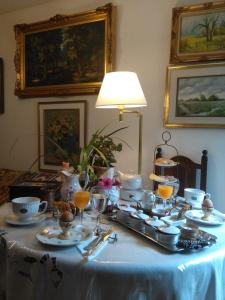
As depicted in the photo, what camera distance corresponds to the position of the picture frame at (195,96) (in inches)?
82.0

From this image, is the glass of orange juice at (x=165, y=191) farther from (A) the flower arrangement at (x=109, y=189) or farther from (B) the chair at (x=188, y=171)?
(B) the chair at (x=188, y=171)

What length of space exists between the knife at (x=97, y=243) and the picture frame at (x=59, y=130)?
1533 millimetres

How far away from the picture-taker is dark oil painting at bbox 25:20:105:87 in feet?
8.30

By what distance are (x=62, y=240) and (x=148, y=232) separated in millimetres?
346

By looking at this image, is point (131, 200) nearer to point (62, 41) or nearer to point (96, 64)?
point (96, 64)

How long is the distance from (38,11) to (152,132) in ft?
5.90

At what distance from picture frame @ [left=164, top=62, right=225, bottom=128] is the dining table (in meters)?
1.28

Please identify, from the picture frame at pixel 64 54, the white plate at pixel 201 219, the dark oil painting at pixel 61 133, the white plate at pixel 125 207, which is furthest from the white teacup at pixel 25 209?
the picture frame at pixel 64 54

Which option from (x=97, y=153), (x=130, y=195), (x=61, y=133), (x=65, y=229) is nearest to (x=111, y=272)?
(x=65, y=229)

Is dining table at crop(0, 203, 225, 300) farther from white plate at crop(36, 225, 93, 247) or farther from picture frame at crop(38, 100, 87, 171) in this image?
picture frame at crop(38, 100, 87, 171)

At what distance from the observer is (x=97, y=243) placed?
1015mm

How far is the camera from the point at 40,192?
1.42 meters

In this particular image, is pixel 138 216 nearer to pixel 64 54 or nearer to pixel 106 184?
pixel 106 184

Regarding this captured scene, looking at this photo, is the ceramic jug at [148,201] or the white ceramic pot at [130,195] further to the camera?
the white ceramic pot at [130,195]
